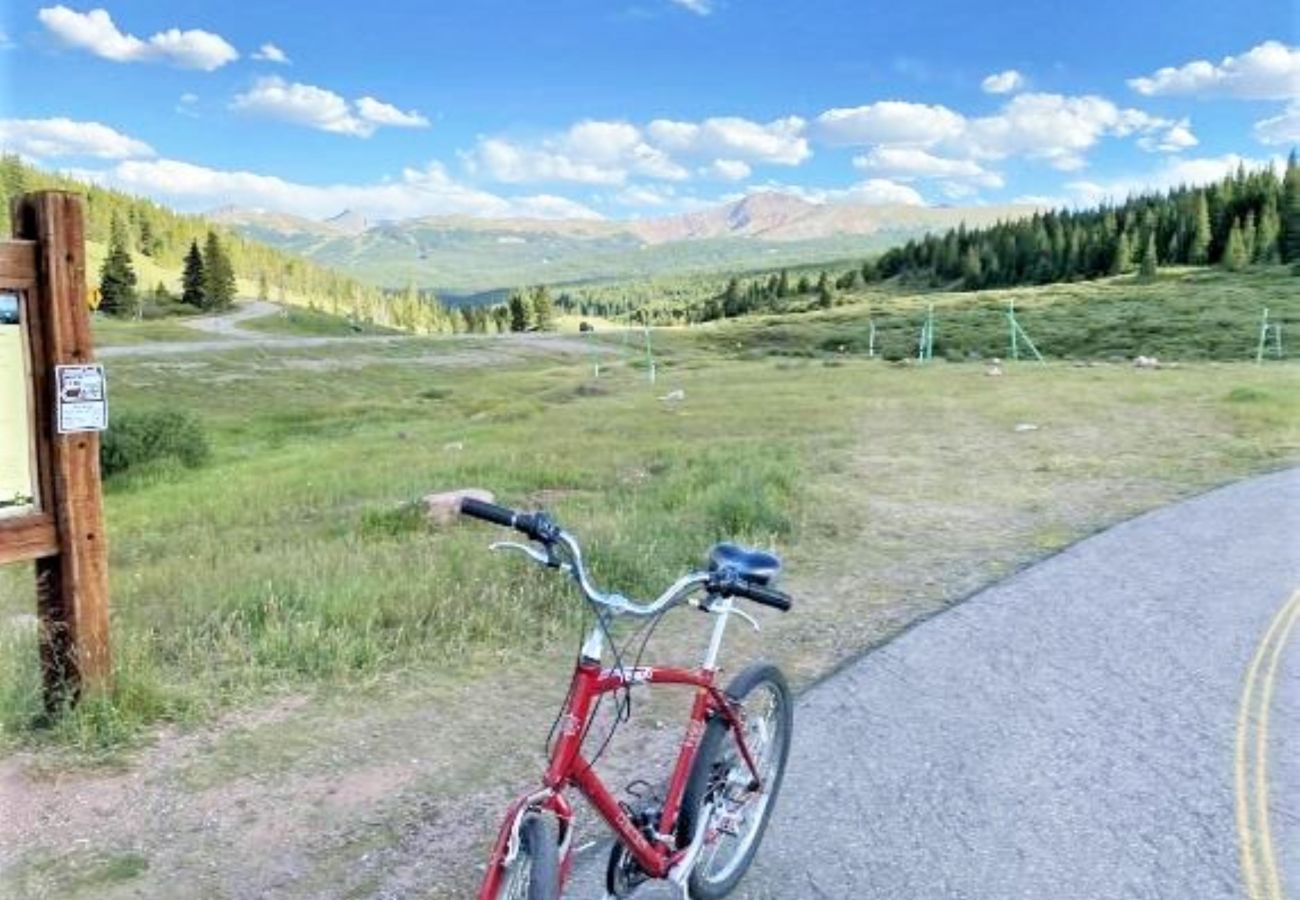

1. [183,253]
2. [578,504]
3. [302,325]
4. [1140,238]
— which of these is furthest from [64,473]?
[183,253]

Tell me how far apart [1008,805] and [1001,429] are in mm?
15457

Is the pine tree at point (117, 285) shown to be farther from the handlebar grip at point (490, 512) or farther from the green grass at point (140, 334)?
the handlebar grip at point (490, 512)

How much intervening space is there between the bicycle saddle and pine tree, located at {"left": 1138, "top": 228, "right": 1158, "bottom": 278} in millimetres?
98066

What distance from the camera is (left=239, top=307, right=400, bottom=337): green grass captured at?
96812mm

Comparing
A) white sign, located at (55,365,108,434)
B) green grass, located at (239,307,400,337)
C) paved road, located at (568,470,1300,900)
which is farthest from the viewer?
green grass, located at (239,307,400,337)

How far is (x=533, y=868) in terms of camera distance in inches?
119

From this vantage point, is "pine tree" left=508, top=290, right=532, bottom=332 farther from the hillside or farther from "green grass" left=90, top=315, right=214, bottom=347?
"green grass" left=90, top=315, right=214, bottom=347

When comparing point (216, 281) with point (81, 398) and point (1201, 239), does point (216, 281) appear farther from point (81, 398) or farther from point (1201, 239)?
point (81, 398)

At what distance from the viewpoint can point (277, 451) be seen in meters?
26.3

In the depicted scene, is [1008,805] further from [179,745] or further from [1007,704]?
[179,745]

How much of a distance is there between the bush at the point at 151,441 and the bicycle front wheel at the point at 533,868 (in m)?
20.6

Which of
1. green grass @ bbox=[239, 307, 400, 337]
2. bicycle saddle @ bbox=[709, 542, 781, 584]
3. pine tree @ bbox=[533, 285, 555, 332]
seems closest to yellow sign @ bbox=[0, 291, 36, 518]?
bicycle saddle @ bbox=[709, 542, 781, 584]

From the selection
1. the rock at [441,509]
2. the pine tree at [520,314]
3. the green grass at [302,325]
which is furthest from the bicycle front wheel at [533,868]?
the pine tree at [520,314]

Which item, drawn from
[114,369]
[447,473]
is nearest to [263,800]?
[447,473]
